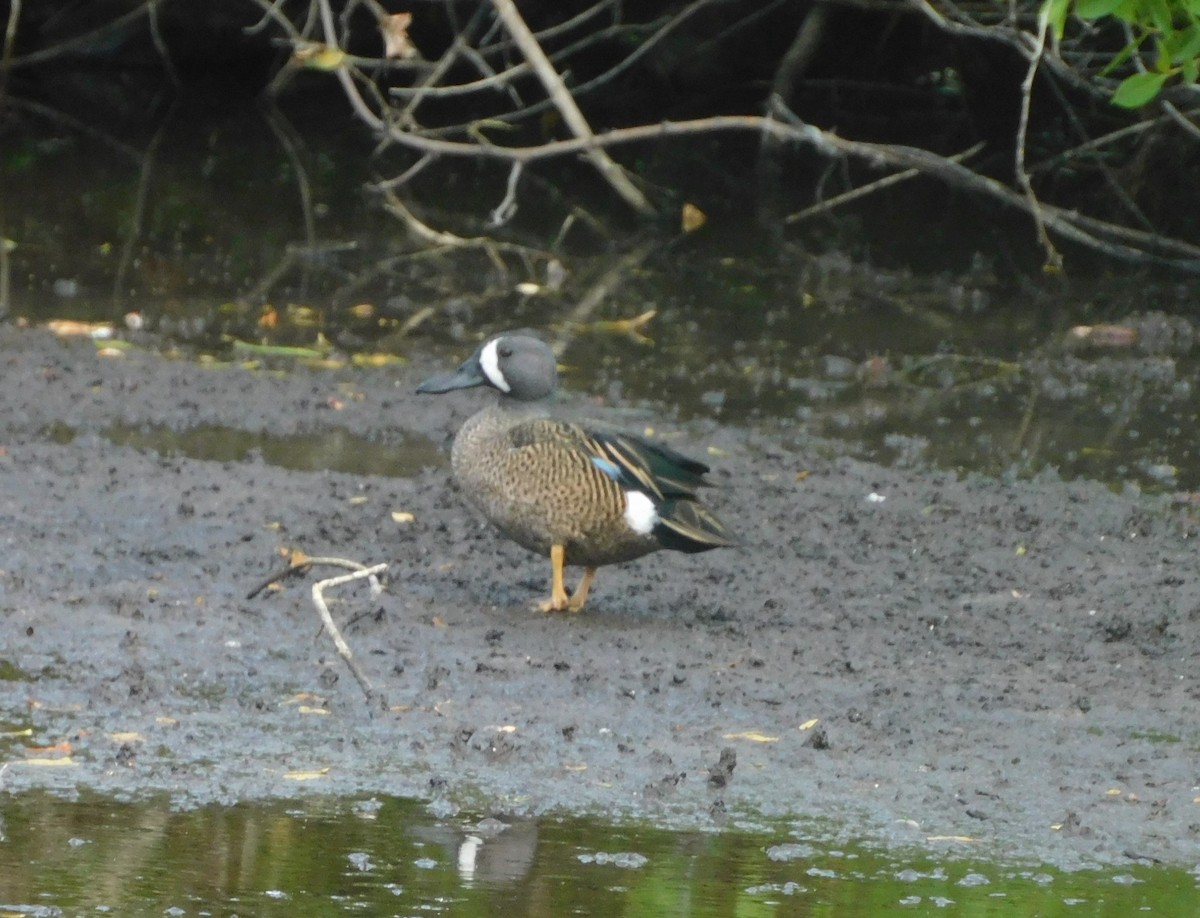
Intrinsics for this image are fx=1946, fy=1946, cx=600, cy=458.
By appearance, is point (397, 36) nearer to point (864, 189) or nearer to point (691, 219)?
point (864, 189)

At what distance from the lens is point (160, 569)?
18.1 ft

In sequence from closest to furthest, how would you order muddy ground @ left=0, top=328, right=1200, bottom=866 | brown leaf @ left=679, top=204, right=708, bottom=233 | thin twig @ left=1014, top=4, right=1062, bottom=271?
muddy ground @ left=0, top=328, right=1200, bottom=866, thin twig @ left=1014, top=4, right=1062, bottom=271, brown leaf @ left=679, top=204, right=708, bottom=233

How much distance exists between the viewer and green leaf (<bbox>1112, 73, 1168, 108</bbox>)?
6.29 meters

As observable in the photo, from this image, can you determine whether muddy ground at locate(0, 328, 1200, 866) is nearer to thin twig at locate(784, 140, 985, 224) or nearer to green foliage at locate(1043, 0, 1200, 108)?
green foliage at locate(1043, 0, 1200, 108)

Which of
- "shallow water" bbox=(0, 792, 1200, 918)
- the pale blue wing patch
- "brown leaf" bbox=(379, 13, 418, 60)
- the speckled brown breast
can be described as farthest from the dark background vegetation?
"shallow water" bbox=(0, 792, 1200, 918)

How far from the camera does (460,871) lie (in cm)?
339

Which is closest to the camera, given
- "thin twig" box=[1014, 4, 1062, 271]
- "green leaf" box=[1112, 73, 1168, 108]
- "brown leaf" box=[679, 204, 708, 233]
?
"green leaf" box=[1112, 73, 1168, 108]

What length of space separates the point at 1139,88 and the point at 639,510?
98.6 inches

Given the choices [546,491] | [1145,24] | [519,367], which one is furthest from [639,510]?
[1145,24]

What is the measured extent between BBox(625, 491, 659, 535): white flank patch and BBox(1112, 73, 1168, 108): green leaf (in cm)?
220

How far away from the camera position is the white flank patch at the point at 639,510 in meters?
5.37

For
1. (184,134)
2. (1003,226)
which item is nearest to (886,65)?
(1003,226)

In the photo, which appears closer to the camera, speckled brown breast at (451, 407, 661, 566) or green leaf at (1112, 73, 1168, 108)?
speckled brown breast at (451, 407, 661, 566)

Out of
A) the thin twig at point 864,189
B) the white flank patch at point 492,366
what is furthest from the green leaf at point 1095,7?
the thin twig at point 864,189
